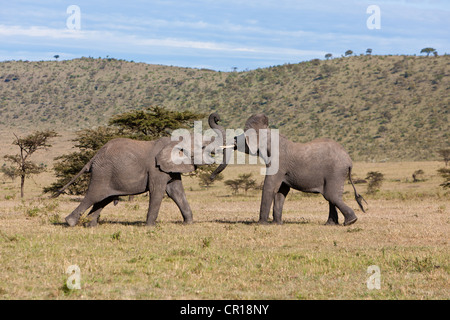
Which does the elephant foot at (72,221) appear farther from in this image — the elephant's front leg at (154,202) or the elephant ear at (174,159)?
the elephant ear at (174,159)

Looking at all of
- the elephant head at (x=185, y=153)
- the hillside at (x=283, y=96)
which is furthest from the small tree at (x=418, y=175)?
the elephant head at (x=185, y=153)

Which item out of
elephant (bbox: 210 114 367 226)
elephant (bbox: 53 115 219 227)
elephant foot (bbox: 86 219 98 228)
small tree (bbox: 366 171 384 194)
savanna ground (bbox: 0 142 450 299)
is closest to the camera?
savanna ground (bbox: 0 142 450 299)

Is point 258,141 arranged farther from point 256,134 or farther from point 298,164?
point 298,164

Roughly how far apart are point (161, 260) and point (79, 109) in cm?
9237

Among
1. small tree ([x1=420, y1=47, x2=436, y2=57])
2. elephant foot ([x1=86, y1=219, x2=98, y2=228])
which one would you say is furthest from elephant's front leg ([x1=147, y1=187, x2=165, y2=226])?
small tree ([x1=420, y1=47, x2=436, y2=57])

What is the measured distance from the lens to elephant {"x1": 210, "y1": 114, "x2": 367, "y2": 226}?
17.0 m

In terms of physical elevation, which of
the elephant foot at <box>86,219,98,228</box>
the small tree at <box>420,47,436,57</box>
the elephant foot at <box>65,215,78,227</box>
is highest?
the small tree at <box>420,47,436,57</box>

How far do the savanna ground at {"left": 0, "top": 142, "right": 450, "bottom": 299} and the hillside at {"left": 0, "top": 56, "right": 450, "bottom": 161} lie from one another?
5295 centimetres

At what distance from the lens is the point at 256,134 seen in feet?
56.8

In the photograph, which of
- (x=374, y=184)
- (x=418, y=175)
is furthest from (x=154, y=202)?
(x=418, y=175)

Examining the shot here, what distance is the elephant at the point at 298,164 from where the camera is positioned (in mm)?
17016

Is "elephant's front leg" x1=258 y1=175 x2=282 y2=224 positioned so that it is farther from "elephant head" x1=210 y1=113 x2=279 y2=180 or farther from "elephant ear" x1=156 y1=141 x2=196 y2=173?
"elephant ear" x1=156 y1=141 x2=196 y2=173

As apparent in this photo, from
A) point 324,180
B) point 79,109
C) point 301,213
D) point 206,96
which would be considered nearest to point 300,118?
point 206,96
